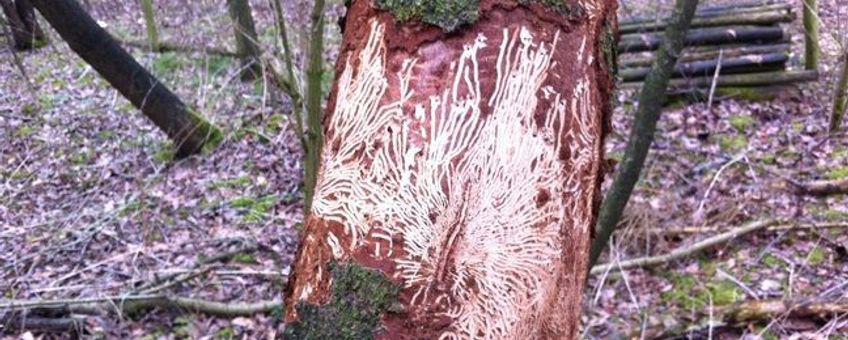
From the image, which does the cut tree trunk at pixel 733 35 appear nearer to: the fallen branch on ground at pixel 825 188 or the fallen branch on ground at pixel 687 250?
the fallen branch on ground at pixel 825 188

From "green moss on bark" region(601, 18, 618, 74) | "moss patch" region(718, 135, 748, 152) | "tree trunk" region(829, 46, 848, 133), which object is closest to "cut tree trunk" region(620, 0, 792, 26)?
"tree trunk" region(829, 46, 848, 133)

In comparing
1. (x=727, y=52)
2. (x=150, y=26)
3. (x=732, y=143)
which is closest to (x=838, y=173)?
(x=732, y=143)

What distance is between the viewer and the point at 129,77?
6.67 meters

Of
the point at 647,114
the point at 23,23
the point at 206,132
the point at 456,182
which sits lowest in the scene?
the point at 456,182

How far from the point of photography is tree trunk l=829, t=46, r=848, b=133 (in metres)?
6.26

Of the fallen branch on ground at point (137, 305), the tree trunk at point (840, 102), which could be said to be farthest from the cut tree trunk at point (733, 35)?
the fallen branch on ground at point (137, 305)

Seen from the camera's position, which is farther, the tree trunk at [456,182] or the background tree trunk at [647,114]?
the background tree trunk at [647,114]

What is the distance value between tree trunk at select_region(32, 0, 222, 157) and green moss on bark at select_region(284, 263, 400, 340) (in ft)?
18.8

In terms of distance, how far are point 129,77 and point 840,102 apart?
6.37m

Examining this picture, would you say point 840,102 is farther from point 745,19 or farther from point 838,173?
point 745,19

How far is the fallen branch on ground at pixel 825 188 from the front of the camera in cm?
520

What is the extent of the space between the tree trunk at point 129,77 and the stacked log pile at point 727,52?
4.51m

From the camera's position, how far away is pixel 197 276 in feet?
15.2

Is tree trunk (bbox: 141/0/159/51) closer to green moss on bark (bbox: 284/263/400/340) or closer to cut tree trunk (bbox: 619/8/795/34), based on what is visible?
cut tree trunk (bbox: 619/8/795/34)
